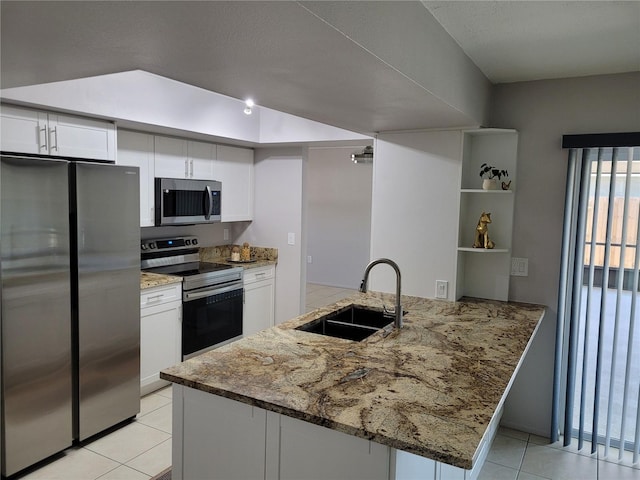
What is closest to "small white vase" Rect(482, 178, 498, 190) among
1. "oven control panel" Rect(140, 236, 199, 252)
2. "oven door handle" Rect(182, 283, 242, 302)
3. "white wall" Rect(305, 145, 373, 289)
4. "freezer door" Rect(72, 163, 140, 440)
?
"freezer door" Rect(72, 163, 140, 440)

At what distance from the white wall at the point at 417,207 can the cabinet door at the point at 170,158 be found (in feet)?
5.98

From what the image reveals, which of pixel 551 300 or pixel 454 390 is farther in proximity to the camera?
pixel 551 300

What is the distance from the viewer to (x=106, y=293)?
3.05m

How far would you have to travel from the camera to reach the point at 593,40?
2.35 meters

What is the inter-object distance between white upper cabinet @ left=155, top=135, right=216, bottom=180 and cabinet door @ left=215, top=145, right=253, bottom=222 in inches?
5.4

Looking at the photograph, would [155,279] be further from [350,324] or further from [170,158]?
[350,324]

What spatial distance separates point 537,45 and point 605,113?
91 cm

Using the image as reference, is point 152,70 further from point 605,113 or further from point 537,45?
point 605,113

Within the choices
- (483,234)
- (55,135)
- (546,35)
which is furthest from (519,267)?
(55,135)

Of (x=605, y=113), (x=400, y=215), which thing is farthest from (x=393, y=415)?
(x=605, y=113)

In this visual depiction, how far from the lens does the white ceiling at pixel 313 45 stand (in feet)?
4.24

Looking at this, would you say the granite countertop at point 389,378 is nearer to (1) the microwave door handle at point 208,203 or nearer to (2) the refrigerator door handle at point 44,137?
(2) the refrigerator door handle at point 44,137

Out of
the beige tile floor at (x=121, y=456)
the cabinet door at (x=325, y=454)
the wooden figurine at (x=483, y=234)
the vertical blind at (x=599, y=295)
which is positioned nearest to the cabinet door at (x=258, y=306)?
the beige tile floor at (x=121, y=456)

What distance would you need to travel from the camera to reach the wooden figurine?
3.21 meters
